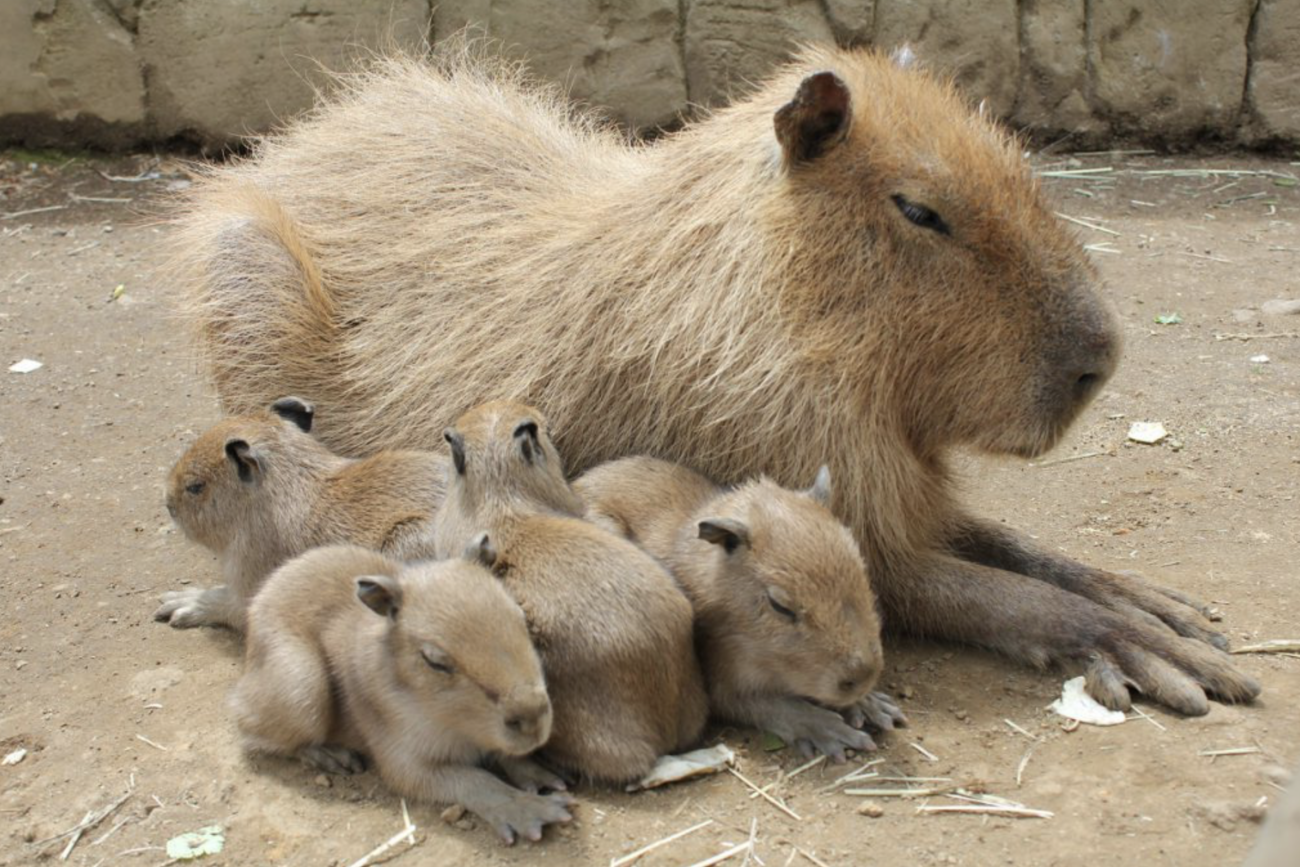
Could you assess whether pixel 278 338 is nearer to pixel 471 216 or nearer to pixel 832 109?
pixel 471 216

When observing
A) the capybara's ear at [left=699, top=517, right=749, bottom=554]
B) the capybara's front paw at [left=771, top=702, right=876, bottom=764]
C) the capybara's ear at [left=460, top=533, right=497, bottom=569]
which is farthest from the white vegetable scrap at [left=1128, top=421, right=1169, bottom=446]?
the capybara's ear at [left=460, top=533, right=497, bottom=569]

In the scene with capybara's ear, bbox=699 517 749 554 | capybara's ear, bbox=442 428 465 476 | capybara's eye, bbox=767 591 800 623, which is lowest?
capybara's eye, bbox=767 591 800 623

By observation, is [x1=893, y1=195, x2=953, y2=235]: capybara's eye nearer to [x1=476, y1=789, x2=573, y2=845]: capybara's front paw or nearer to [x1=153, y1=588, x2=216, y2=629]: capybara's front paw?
[x1=476, y1=789, x2=573, y2=845]: capybara's front paw

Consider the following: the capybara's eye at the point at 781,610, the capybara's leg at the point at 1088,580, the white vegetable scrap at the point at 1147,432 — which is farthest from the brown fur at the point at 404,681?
the white vegetable scrap at the point at 1147,432

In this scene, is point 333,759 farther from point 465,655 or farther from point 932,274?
point 932,274

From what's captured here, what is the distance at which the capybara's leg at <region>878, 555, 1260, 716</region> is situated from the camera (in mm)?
3797

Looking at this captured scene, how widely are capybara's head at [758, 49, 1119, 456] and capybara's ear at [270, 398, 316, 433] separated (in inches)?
59.6

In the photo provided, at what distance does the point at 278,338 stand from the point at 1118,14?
6262mm

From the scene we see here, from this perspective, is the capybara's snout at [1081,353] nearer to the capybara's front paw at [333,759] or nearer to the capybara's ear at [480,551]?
the capybara's ear at [480,551]

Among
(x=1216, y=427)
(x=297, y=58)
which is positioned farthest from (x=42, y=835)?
(x=297, y=58)

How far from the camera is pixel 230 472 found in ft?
13.5

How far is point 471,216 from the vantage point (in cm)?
473

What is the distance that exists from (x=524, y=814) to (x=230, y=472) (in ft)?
4.76

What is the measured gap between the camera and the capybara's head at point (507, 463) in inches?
147
